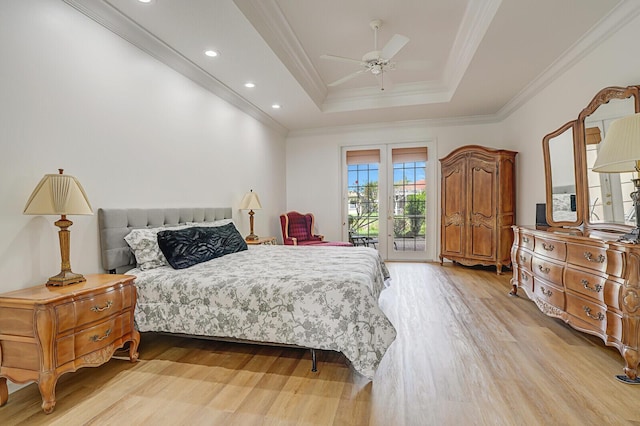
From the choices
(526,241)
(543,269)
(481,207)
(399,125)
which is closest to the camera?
(543,269)

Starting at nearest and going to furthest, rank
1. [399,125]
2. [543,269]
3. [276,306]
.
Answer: [276,306], [543,269], [399,125]

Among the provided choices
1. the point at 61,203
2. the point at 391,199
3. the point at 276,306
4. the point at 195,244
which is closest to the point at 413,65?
the point at 391,199

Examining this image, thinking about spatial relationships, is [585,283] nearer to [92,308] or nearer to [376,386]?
[376,386]

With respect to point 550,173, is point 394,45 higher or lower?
higher

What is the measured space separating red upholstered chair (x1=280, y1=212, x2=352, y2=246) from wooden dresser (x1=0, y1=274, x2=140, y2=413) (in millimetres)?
3547

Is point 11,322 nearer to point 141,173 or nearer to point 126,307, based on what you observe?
point 126,307

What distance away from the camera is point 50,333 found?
1.63m

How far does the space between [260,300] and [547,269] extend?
261 cm

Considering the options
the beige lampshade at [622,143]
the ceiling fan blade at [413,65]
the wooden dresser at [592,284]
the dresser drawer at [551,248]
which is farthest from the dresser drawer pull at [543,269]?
the ceiling fan blade at [413,65]

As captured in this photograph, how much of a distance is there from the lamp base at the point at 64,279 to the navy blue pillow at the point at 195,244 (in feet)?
2.20

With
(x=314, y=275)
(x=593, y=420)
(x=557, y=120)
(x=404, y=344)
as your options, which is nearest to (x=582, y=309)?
(x=593, y=420)

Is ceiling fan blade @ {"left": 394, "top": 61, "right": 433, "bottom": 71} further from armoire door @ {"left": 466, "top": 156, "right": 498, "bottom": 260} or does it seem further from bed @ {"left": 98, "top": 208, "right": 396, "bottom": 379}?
bed @ {"left": 98, "top": 208, "right": 396, "bottom": 379}

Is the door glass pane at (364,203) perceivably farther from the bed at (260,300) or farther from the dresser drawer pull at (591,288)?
the dresser drawer pull at (591,288)

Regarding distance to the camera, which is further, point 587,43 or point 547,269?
point 587,43
